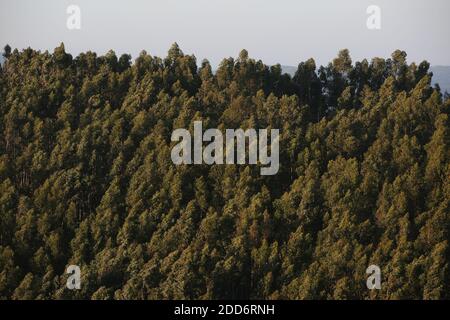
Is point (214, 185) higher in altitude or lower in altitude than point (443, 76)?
lower

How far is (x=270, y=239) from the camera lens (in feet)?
157

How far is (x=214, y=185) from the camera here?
166 ft

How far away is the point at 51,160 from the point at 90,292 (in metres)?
11.0

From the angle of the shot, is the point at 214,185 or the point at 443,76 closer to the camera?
the point at 214,185

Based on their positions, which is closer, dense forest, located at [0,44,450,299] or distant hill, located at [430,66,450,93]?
dense forest, located at [0,44,450,299]

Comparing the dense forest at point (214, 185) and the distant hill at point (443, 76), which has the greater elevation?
the distant hill at point (443, 76)

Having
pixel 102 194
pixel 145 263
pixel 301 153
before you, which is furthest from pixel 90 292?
pixel 301 153

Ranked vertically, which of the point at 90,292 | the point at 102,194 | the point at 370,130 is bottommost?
the point at 90,292

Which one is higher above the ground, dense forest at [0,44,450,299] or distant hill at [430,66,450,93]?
distant hill at [430,66,450,93]

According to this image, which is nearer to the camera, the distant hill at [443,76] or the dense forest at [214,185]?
the dense forest at [214,185]

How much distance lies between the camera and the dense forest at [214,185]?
148ft

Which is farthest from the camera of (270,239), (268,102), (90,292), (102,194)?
(268,102)

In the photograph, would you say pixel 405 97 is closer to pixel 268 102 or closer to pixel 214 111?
pixel 268 102

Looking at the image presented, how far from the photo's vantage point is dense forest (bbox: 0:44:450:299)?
45.1 metres
